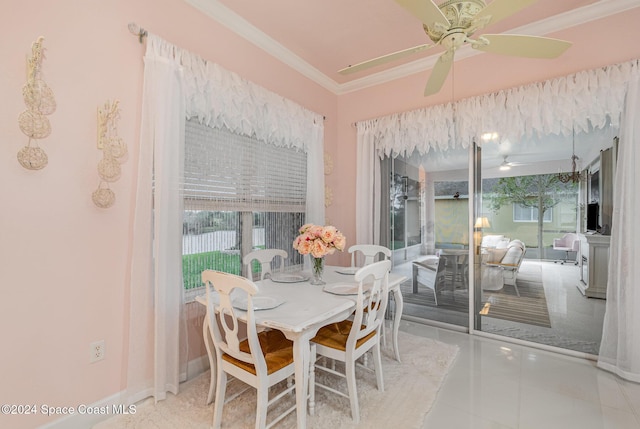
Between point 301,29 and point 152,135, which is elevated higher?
point 301,29

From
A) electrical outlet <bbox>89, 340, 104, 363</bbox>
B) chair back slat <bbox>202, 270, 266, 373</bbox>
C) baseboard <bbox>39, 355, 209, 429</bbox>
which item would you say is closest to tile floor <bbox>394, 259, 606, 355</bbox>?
chair back slat <bbox>202, 270, 266, 373</bbox>

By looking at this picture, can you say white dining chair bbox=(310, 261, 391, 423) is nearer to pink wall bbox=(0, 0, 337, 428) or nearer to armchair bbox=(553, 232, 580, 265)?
pink wall bbox=(0, 0, 337, 428)

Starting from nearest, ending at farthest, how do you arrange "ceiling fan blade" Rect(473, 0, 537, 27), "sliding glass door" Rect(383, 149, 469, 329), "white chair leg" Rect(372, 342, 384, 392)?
"ceiling fan blade" Rect(473, 0, 537, 27)
"white chair leg" Rect(372, 342, 384, 392)
"sliding glass door" Rect(383, 149, 469, 329)

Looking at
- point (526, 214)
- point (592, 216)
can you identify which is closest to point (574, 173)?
point (592, 216)

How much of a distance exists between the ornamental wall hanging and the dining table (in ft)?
3.80

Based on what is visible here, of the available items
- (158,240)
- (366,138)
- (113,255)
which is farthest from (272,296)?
(366,138)

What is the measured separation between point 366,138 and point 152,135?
2.36 m

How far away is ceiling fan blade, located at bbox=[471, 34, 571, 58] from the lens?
170cm

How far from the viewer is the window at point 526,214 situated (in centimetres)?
285

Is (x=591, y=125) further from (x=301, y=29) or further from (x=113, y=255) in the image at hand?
(x=113, y=255)

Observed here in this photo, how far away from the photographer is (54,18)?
167cm

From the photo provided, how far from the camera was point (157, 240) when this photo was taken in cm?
200

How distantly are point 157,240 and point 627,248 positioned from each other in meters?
3.40

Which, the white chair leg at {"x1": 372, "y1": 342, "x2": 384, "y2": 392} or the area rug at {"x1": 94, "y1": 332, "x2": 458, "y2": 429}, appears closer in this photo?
the area rug at {"x1": 94, "y1": 332, "x2": 458, "y2": 429}
